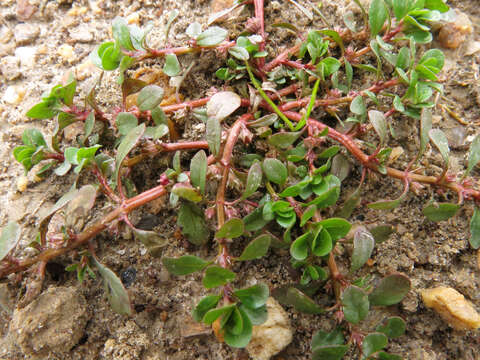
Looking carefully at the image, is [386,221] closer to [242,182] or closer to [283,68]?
[242,182]

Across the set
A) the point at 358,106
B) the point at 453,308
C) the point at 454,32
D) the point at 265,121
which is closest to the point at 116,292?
the point at 265,121

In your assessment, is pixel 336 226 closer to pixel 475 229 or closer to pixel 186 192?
pixel 186 192

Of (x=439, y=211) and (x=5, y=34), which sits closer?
(x=439, y=211)

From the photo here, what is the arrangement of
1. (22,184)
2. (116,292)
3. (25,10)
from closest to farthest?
1. (116,292)
2. (22,184)
3. (25,10)

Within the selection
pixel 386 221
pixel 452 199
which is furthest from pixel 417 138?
pixel 386 221

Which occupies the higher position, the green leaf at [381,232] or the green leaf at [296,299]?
the green leaf at [381,232]

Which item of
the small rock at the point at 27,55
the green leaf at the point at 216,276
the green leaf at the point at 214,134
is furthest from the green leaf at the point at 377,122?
the small rock at the point at 27,55

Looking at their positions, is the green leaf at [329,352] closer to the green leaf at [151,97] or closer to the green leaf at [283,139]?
the green leaf at [283,139]
